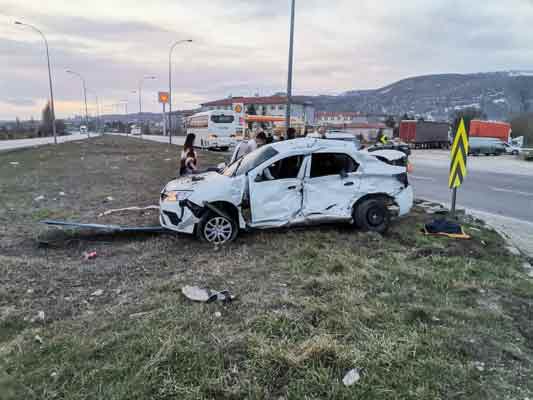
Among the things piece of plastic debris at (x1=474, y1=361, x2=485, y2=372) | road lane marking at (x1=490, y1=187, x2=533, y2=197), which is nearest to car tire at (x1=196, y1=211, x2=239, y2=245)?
piece of plastic debris at (x1=474, y1=361, x2=485, y2=372)

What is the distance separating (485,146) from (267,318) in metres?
38.4

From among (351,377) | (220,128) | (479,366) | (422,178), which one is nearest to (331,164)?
(479,366)

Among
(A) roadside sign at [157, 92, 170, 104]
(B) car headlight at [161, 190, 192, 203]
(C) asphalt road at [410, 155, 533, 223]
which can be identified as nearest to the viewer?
(B) car headlight at [161, 190, 192, 203]

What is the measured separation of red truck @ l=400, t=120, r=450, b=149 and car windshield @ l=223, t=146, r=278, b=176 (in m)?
40.7

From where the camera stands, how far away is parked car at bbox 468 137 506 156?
35531 mm

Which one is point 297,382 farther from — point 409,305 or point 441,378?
point 409,305

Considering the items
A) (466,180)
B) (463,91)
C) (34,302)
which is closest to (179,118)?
(463,91)

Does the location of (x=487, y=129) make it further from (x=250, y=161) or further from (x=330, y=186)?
(x=250, y=161)

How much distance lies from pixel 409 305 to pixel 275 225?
269 centimetres

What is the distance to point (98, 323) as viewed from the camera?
361cm

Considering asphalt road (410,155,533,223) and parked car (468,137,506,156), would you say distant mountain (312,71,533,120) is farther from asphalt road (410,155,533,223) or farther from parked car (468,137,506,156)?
asphalt road (410,155,533,223)

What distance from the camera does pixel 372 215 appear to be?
21.7 feet

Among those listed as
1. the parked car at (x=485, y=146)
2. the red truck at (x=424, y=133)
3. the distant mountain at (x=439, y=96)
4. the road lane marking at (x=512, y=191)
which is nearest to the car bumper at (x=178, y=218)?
the road lane marking at (x=512, y=191)

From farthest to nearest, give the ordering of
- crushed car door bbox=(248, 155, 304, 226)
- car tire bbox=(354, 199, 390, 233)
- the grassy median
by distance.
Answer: car tire bbox=(354, 199, 390, 233) → crushed car door bbox=(248, 155, 304, 226) → the grassy median
